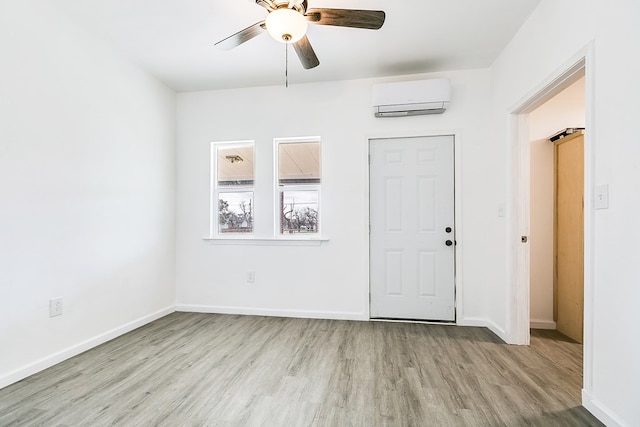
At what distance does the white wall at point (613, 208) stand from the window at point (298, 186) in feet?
7.94

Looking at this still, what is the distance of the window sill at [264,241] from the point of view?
3.55 meters

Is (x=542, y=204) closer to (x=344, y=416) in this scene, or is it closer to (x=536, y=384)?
(x=536, y=384)

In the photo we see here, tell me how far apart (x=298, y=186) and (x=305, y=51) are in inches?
65.4

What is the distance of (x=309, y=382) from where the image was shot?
83.3 inches

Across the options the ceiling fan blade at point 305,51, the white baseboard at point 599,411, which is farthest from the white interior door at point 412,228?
the white baseboard at point 599,411

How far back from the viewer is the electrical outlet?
7.71 feet

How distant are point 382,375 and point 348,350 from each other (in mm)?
482

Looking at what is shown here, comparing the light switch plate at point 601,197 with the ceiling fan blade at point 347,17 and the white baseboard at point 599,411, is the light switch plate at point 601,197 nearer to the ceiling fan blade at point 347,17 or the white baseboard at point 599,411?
the white baseboard at point 599,411

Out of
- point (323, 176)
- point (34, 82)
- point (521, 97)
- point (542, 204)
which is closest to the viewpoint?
point (34, 82)

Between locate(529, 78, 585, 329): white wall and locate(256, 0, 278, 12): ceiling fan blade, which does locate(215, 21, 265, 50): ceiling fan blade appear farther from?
locate(529, 78, 585, 329): white wall

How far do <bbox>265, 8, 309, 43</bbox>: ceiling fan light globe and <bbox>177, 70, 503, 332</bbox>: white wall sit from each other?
1.67 m

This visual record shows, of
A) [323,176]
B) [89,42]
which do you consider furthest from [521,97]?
[89,42]

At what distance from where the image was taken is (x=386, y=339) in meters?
2.89

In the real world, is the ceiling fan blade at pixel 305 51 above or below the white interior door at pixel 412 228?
above
